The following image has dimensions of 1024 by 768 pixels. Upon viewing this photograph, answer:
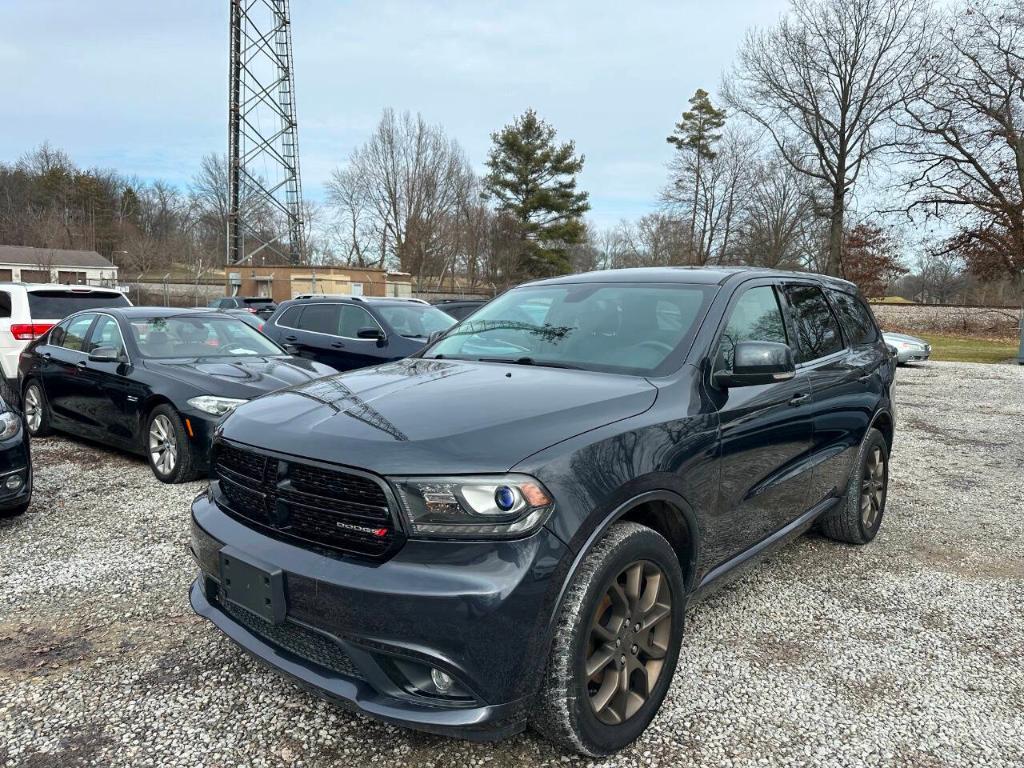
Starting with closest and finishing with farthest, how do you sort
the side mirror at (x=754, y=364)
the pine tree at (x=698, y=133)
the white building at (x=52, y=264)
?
the side mirror at (x=754, y=364), the pine tree at (x=698, y=133), the white building at (x=52, y=264)

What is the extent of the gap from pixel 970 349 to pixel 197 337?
28.3 m

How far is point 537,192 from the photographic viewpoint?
4253 centimetres

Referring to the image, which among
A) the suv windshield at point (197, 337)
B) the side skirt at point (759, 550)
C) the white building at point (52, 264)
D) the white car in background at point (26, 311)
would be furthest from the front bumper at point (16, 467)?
the white building at point (52, 264)

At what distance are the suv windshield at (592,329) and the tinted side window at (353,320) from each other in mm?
6080

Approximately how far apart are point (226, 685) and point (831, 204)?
33789 mm

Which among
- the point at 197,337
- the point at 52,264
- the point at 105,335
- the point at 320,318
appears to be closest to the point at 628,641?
the point at 197,337

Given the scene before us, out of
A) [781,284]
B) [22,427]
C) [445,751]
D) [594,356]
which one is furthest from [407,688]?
[22,427]

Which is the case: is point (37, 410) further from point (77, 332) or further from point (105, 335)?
point (105, 335)

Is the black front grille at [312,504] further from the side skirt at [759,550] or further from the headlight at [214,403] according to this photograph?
the headlight at [214,403]

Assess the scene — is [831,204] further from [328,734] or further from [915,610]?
[328,734]

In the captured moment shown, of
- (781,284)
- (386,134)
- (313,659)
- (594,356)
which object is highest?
(386,134)

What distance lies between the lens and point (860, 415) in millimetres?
4055

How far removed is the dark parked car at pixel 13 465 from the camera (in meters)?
4.27

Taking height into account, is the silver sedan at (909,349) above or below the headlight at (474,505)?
below
